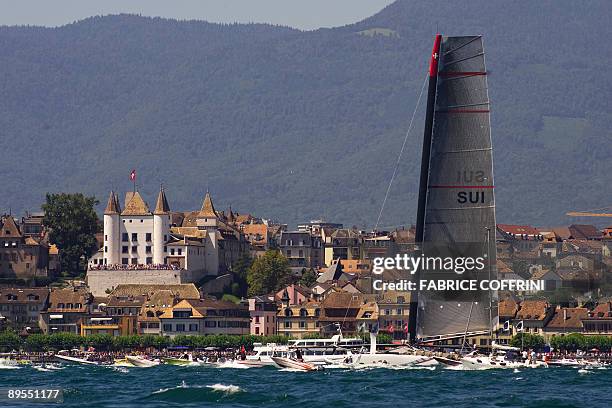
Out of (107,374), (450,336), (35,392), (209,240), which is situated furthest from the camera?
(209,240)

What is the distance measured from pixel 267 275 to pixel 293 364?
259ft

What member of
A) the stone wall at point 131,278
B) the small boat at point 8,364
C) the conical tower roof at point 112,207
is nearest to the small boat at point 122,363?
the small boat at point 8,364

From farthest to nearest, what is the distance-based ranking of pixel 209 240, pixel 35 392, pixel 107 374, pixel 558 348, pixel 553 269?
pixel 209 240, pixel 553 269, pixel 558 348, pixel 107 374, pixel 35 392

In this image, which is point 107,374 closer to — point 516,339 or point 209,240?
point 516,339

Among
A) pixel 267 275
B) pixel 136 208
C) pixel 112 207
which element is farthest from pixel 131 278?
pixel 267 275

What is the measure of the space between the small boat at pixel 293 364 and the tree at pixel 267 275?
236ft

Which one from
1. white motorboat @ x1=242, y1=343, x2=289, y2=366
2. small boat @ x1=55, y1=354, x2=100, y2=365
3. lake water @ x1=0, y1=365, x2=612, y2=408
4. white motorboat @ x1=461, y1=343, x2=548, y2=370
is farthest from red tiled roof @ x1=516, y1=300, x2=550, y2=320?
lake water @ x1=0, y1=365, x2=612, y2=408

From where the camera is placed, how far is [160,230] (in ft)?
627

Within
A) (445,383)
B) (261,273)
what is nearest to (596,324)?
(261,273)

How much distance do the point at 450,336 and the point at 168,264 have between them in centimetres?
10243

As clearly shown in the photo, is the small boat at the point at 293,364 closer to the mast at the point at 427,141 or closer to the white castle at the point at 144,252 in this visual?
the mast at the point at 427,141

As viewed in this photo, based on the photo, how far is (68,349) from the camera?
6147 inches

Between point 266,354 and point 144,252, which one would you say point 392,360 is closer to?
point 266,354

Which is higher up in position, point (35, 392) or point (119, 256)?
point (119, 256)
